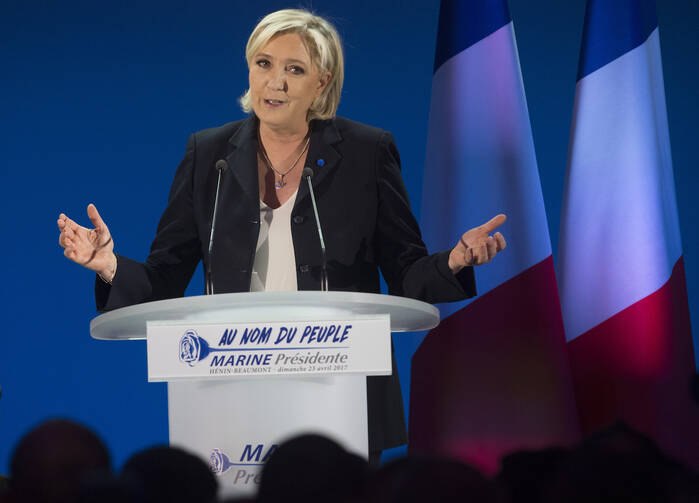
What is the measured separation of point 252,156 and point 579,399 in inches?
61.0

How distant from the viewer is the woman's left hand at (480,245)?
5.96ft

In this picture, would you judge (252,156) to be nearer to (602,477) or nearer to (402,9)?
(602,477)

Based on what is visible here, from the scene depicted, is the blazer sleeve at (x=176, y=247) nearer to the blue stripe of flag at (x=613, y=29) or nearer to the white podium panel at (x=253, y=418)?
the white podium panel at (x=253, y=418)

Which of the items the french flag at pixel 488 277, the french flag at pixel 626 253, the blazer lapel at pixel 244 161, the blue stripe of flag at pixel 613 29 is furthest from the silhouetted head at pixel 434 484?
the blue stripe of flag at pixel 613 29

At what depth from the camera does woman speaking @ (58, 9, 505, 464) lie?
6.69 feet

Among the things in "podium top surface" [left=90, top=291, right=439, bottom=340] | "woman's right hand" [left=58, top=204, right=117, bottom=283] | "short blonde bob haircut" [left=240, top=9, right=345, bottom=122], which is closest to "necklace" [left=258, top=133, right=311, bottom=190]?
"short blonde bob haircut" [left=240, top=9, right=345, bottom=122]

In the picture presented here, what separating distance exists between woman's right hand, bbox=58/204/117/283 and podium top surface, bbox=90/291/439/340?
0.30 meters

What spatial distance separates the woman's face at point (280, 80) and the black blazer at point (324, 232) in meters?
0.09

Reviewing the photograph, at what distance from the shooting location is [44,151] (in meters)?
3.88

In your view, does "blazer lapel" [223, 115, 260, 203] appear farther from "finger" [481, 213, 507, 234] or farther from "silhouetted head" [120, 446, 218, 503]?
"silhouetted head" [120, 446, 218, 503]

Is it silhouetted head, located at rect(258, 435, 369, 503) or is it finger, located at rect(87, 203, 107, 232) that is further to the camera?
finger, located at rect(87, 203, 107, 232)

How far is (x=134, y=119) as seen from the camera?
12.9ft

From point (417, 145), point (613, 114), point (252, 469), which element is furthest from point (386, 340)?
point (417, 145)

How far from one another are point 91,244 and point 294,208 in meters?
0.53
